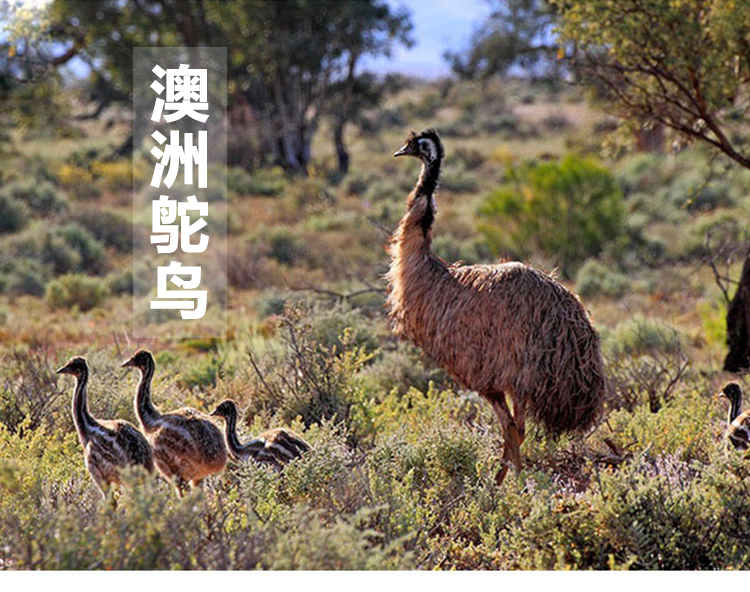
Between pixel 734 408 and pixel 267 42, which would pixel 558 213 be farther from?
pixel 267 42

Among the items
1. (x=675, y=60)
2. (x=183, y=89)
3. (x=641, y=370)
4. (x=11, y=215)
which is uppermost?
(x=675, y=60)

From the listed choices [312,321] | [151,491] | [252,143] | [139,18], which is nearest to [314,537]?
[151,491]

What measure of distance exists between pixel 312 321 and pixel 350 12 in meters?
20.8

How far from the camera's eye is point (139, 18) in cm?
2678

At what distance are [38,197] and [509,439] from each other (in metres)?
18.4

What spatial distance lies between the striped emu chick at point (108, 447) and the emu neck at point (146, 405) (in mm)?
254

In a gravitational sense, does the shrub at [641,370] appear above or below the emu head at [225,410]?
below

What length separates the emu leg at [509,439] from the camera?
6531mm

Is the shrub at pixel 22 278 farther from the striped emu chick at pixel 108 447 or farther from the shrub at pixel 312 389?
the striped emu chick at pixel 108 447

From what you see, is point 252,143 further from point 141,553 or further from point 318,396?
point 141,553

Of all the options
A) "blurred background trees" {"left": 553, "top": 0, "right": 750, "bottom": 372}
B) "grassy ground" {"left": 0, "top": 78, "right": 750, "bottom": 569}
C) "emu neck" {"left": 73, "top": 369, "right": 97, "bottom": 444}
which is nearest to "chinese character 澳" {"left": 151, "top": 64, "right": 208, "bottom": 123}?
"grassy ground" {"left": 0, "top": 78, "right": 750, "bottom": 569}

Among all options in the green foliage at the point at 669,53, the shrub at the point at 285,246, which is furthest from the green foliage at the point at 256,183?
the green foliage at the point at 669,53

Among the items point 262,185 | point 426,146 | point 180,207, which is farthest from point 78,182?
point 426,146

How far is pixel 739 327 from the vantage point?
10258 millimetres
